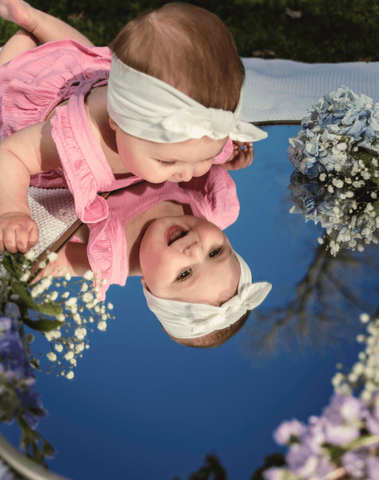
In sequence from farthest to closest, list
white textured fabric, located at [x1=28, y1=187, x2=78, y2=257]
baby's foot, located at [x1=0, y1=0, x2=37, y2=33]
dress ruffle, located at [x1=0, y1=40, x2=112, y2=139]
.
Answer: baby's foot, located at [x1=0, y1=0, x2=37, y2=33]
dress ruffle, located at [x1=0, y1=40, x2=112, y2=139]
white textured fabric, located at [x1=28, y1=187, x2=78, y2=257]

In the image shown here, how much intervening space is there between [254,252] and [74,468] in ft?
2.11

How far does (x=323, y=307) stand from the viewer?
1.00 meters

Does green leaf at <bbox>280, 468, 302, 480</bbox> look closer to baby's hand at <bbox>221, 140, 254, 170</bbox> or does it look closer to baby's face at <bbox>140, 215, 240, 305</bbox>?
baby's face at <bbox>140, 215, 240, 305</bbox>

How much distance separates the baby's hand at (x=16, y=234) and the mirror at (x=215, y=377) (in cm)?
20

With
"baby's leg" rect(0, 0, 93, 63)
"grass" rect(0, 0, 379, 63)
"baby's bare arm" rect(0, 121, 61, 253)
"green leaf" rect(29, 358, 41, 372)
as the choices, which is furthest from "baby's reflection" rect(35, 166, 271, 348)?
"grass" rect(0, 0, 379, 63)

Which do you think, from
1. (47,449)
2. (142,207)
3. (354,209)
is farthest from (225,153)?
(47,449)

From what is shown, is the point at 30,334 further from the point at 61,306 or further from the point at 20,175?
the point at 20,175

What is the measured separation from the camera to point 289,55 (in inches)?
81.8

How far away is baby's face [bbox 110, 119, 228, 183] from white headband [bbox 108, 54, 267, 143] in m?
0.03

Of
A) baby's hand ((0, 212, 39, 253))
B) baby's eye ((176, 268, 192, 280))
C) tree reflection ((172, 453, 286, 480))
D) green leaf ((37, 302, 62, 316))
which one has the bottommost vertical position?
tree reflection ((172, 453, 286, 480))

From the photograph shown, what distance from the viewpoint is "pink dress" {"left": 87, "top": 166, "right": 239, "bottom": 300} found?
107cm

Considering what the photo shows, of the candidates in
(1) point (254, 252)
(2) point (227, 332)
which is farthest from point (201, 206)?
(2) point (227, 332)

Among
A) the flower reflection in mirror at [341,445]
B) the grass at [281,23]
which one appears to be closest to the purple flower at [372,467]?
the flower reflection in mirror at [341,445]

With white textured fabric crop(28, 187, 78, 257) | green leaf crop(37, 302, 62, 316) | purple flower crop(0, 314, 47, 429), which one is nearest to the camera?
purple flower crop(0, 314, 47, 429)
